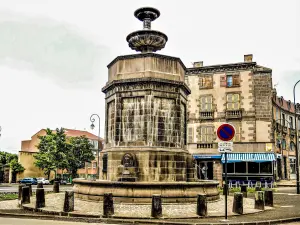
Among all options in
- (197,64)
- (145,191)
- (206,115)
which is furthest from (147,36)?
(197,64)

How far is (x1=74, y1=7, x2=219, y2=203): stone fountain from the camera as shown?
13977 millimetres

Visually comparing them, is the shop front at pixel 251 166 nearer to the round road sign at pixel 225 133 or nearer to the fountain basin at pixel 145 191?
the fountain basin at pixel 145 191

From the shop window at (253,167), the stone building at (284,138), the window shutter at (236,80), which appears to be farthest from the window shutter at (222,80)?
the shop window at (253,167)

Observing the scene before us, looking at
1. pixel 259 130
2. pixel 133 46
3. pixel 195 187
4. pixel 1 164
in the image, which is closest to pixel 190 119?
pixel 259 130

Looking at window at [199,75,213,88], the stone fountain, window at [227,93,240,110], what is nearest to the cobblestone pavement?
the stone fountain

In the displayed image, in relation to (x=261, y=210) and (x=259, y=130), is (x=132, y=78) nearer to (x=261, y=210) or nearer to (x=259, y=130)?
(x=261, y=210)

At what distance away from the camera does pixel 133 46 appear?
54.6 ft

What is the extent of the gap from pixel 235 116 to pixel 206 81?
5.07m

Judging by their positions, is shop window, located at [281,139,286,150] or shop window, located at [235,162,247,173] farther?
shop window, located at [281,139,286,150]

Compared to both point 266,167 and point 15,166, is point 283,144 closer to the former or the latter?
point 266,167

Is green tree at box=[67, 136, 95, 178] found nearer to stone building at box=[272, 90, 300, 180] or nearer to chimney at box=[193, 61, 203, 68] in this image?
chimney at box=[193, 61, 203, 68]

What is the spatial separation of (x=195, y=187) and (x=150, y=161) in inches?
81.2

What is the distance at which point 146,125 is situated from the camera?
1468cm

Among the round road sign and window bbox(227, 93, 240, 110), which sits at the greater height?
window bbox(227, 93, 240, 110)
